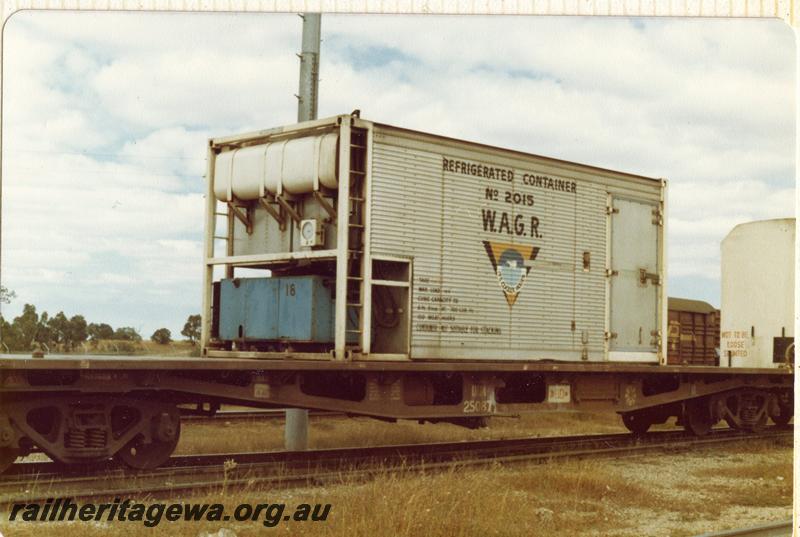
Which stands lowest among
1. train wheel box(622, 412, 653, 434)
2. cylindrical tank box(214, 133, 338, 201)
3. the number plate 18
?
train wheel box(622, 412, 653, 434)

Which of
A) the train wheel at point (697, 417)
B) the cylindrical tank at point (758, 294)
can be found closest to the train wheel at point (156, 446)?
the train wheel at point (697, 417)

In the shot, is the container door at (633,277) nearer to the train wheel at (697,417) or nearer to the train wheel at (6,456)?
the train wheel at (697,417)

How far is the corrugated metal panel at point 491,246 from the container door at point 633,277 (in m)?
0.33

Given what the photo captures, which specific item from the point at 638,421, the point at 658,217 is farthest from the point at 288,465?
the point at 638,421

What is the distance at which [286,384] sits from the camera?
31.3 feet

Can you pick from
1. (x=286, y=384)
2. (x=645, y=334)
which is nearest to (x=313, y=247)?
(x=286, y=384)

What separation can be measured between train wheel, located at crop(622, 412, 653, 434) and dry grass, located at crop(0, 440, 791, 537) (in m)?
3.99

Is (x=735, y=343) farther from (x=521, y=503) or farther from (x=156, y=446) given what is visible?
(x=156, y=446)

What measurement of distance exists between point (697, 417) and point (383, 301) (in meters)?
7.43

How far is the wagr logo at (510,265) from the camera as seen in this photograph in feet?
37.9

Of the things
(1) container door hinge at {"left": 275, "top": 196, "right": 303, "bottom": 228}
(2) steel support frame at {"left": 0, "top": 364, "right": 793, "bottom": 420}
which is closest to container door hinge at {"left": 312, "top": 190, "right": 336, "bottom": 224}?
(1) container door hinge at {"left": 275, "top": 196, "right": 303, "bottom": 228}

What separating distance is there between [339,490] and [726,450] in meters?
7.74

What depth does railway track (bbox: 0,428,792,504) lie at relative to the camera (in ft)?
27.0

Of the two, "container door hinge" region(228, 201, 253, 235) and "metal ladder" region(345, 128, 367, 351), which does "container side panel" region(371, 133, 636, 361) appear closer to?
"metal ladder" region(345, 128, 367, 351)
